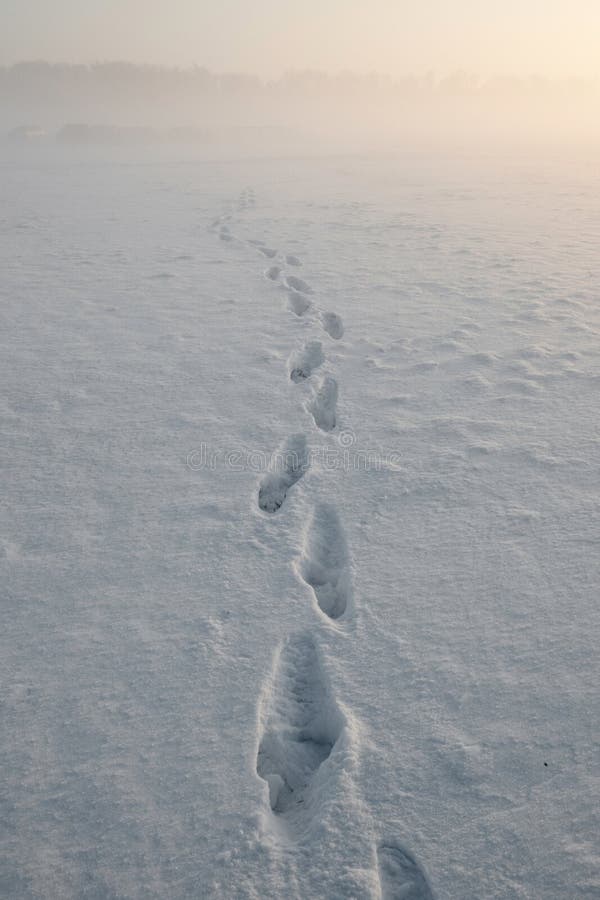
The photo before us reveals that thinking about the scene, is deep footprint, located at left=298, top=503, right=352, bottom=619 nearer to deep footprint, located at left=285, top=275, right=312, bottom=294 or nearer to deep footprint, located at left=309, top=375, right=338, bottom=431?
deep footprint, located at left=309, top=375, right=338, bottom=431

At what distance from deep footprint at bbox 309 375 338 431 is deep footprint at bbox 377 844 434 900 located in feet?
7.53

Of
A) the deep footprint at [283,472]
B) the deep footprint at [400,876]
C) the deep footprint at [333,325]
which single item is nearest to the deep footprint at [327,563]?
the deep footprint at [283,472]

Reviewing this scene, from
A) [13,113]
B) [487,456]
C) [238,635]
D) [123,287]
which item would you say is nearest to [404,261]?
[123,287]

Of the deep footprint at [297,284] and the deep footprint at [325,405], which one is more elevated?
the deep footprint at [297,284]

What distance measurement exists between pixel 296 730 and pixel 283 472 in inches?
57.9

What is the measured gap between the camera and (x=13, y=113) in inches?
2034

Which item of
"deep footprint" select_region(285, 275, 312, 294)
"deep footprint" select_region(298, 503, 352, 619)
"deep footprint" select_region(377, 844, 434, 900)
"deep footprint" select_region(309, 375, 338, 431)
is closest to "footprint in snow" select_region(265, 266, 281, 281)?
"deep footprint" select_region(285, 275, 312, 294)

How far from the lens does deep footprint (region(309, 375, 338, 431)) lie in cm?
361

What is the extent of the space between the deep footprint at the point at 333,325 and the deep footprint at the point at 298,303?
28 centimetres

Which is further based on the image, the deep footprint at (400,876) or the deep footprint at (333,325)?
the deep footprint at (333,325)

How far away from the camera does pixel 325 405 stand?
3805 millimetres

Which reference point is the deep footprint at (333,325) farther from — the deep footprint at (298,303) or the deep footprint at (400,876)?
the deep footprint at (400,876)

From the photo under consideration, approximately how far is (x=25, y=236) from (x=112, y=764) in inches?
326

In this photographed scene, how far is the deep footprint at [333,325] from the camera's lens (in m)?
4.84
